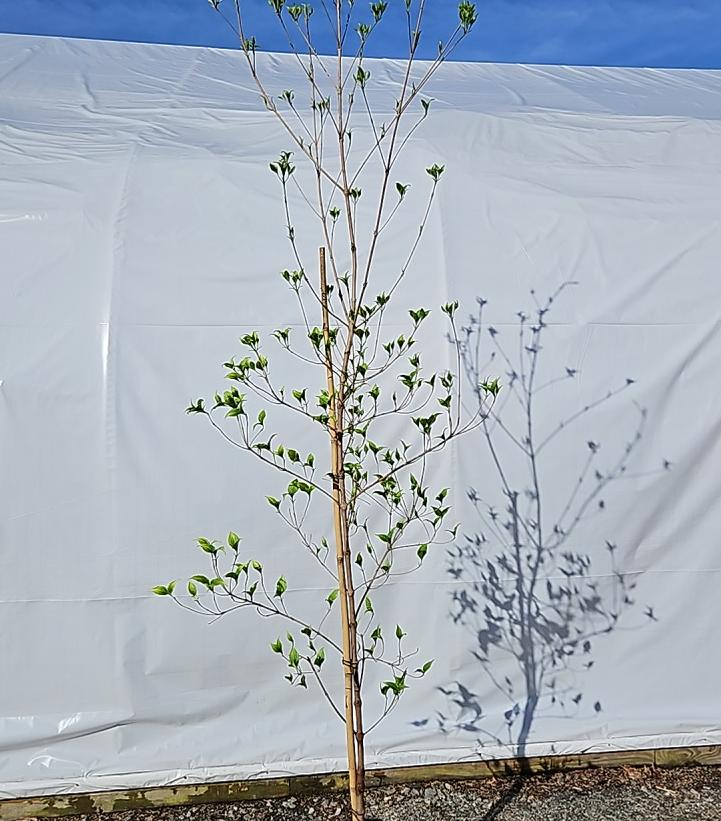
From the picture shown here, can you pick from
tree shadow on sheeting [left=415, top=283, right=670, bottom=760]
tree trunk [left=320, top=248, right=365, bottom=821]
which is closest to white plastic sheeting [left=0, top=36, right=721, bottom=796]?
tree shadow on sheeting [left=415, top=283, right=670, bottom=760]

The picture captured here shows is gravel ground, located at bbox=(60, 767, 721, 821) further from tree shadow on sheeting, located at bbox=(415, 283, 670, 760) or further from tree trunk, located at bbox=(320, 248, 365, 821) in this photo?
tree trunk, located at bbox=(320, 248, 365, 821)

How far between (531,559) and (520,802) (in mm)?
Answer: 840

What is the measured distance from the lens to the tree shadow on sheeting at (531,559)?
3.26m

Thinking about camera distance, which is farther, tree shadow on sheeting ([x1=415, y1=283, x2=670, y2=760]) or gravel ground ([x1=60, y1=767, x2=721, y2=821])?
tree shadow on sheeting ([x1=415, y1=283, x2=670, y2=760])

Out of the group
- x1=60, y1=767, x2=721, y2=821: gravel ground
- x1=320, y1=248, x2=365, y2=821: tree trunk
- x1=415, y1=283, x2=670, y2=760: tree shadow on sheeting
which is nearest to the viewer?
x1=320, y1=248, x2=365, y2=821: tree trunk

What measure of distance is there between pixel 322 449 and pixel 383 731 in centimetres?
103

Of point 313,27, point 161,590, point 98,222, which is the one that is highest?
point 313,27

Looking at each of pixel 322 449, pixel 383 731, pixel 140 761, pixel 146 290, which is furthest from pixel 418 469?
pixel 140 761

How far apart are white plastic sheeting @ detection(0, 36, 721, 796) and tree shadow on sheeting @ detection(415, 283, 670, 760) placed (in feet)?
0.04

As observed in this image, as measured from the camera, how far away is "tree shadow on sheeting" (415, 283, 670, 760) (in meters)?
3.26

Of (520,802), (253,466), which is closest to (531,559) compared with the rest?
(520,802)

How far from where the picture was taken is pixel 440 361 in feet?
10.7

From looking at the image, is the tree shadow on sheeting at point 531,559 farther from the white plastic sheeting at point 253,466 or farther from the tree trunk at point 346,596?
the tree trunk at point 346,596

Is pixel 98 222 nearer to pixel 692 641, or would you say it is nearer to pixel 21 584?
pixel 21 584
